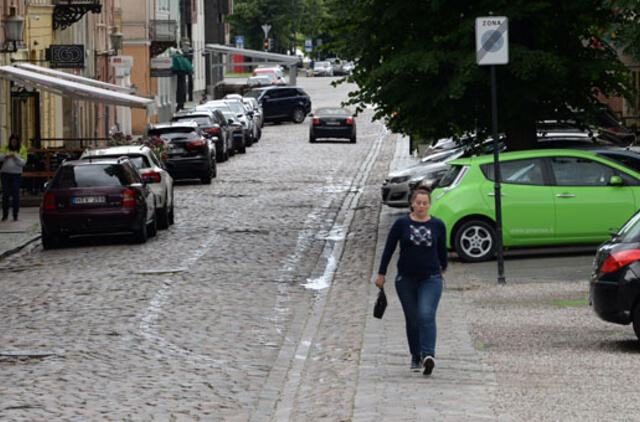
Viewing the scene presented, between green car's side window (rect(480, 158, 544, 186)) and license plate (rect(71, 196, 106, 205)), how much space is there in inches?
255

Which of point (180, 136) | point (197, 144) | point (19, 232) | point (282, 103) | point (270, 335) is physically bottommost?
point (270, 335)

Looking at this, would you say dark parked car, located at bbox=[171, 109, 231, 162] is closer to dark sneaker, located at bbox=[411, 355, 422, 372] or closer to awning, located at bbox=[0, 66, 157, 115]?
awning, located at bbox=[0, 66, 157, 115]

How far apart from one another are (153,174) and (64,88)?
896 centimetres

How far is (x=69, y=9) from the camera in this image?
140 ft

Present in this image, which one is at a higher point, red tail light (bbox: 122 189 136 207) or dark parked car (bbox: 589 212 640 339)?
red tail light (bbox: 122 189 136 207)

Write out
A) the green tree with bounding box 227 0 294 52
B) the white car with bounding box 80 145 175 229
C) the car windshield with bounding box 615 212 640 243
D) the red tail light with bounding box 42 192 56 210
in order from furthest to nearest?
the green tree with bounding box 227 0 294 52
the white car with bounding box 80 145 175 229
the red tail light with bounding box 42 192 56 210
the car windshield with bounding box 615 212 640 243

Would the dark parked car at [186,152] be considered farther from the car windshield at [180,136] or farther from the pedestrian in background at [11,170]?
the pedestrian in background at [11,170]

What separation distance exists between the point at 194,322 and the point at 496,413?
6048mm

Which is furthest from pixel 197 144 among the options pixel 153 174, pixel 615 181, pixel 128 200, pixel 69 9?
pixel 615 181

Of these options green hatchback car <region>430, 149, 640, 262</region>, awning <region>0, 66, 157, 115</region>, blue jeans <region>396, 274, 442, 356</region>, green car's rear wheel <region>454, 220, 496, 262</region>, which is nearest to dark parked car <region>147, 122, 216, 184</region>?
awning <region>0, 66, 157, 115</region>

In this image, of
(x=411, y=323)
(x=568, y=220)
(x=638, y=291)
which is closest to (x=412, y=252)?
(x=411, y=323)

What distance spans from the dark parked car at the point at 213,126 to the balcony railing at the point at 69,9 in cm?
411

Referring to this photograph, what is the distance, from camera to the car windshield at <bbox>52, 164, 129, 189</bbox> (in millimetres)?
23000

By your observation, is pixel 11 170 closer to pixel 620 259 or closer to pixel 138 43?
pixel 620 259
